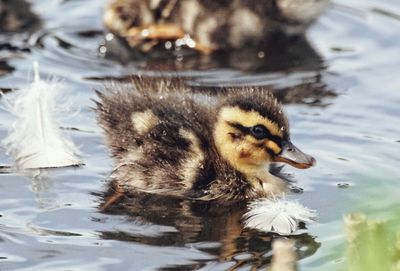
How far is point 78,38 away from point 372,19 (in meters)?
1.62

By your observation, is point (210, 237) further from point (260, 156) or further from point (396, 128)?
point (396, 128)

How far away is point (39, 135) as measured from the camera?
3920mm

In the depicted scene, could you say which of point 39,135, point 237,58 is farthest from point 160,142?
point 237,58

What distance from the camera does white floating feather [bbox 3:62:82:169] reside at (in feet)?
12.8

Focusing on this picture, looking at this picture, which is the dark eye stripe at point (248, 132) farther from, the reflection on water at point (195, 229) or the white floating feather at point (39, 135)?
the white floating feather at point (39, 135)

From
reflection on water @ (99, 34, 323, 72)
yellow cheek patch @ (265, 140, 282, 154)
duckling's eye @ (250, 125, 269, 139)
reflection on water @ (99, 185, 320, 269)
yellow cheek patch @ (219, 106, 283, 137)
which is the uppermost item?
reflection on water @ (99, 34, 323, 72)

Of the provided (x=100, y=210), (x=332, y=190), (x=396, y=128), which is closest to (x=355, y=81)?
(x=396, y=128)

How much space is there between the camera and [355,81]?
5.09m

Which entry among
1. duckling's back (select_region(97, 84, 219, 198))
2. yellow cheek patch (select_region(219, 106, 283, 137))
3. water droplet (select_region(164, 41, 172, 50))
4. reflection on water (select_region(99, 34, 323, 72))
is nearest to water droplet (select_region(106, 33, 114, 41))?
reflection on water (select_region(99, 34, 323, 72))

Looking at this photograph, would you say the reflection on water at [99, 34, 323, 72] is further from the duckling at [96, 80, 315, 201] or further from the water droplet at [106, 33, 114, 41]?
the duckling at [96, 80, 315, 201]

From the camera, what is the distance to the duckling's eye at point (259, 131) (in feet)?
11.5

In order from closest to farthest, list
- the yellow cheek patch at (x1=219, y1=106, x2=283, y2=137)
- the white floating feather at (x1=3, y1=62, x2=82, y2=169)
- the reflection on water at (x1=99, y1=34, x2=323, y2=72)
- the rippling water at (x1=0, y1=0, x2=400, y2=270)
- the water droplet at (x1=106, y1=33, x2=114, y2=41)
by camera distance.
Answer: the rippling water at (x1=0, y1=0, x2=400, y2=270), the yellow cheek patch at (x1=219, y1=106, x2=283, y2=137), the white floating feather at (x1=3, y1=62, x2=82, y2=169), the reflection on water at (x1=99, y1=34, x2=323, y2=72), the water droplet at (x1=106, y1=33, x2=114, y2=41)

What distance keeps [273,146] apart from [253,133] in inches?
3.4

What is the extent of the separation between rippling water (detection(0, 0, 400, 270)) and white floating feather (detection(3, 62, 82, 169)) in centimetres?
5
